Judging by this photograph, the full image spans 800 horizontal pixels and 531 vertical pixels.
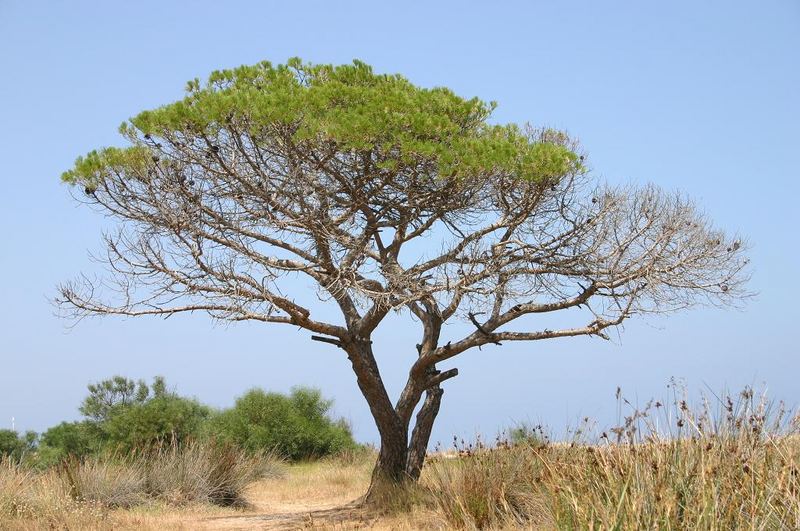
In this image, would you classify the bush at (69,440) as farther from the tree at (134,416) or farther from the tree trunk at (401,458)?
the tree trunk at (401,458)

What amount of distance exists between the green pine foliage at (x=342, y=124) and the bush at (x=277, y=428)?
32.1 feet

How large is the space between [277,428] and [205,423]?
1.78 meters

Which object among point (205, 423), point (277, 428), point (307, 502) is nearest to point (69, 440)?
point (205, 423)

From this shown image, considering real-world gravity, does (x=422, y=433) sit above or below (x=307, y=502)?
above

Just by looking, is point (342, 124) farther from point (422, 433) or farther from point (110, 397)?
point (110, 397)

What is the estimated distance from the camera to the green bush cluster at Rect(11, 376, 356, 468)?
59.0ft

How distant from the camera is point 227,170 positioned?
33.2ft

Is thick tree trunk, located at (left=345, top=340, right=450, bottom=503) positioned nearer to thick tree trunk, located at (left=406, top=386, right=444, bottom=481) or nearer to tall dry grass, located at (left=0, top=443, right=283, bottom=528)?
thick tree trunk, located at (left=406, top=386, right=444, bottom=481)

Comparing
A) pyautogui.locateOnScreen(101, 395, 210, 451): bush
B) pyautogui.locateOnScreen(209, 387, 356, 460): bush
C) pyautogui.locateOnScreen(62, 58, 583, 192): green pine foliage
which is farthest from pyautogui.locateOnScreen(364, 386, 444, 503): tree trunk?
pyautogui.locateOnScreen(209, 387, 356, 460): bush

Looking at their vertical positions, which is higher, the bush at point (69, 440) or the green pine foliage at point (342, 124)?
the green pine foliage at point (342, 124)

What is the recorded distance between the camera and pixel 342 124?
9.18m

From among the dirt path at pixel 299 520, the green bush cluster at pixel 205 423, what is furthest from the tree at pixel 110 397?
the dirt path at pixel 299 520

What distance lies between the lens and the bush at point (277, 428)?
62.6 ft

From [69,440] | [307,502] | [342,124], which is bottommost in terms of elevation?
[307,502]
